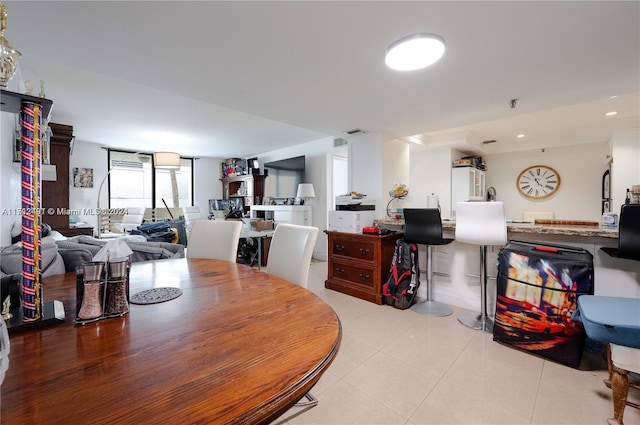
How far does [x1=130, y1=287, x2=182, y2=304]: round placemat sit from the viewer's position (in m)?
1.05

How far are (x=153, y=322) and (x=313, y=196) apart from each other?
14.1 ft

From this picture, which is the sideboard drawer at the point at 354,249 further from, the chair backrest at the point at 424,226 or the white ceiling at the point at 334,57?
the white ceiling at the point at 334,57

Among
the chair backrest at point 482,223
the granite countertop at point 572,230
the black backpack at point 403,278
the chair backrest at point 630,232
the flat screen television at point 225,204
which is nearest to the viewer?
the chair backrest at point 630,232

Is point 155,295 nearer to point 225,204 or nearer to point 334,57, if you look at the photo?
point 334,57

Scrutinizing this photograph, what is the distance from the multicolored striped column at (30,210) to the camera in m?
0.79

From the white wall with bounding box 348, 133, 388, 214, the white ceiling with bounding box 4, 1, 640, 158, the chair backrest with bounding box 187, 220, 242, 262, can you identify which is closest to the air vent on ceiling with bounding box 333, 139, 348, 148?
the white wall with bounding box 348, 133, 388, 214

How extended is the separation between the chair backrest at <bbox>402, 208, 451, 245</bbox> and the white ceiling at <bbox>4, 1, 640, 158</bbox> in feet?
3.44

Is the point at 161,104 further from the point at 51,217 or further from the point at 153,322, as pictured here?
the point at 153,322

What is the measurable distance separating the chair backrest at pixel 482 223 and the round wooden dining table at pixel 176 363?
183 centimetres

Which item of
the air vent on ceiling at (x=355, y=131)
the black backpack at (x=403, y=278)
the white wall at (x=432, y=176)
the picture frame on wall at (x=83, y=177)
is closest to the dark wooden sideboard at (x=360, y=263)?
the black backpack at (x=403, y=278)

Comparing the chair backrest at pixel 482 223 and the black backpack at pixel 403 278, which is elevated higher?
the chair backrest at pixel 482 223

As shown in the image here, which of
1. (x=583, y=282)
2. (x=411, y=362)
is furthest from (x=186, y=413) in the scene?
(x=583, y=282)

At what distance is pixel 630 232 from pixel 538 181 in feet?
14.5

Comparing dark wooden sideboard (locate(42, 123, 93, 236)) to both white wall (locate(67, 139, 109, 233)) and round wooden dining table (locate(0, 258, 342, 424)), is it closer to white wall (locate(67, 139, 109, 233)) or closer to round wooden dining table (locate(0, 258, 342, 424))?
white wall (locate(67, 139, 109, 233))
